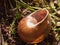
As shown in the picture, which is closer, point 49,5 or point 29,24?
point 29,24

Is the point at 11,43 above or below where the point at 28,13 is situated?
below

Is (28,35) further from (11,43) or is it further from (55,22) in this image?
(55,22)

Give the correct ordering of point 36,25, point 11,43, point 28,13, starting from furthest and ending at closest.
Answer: point 28,13, point 11,43, point 36,25

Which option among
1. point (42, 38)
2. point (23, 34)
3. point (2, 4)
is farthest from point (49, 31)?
point (2, 4)

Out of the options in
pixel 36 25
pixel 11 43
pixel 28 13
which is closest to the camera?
pixel 36 25

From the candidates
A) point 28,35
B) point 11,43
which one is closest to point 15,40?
point 11,43

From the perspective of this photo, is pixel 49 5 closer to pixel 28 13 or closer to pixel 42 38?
pixel 28 13
